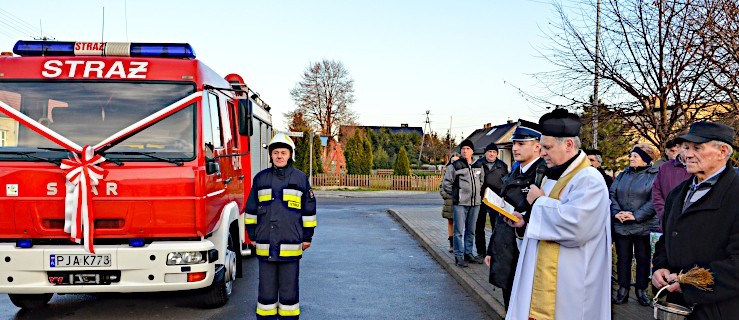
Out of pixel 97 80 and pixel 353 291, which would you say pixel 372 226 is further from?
pixel 97 80

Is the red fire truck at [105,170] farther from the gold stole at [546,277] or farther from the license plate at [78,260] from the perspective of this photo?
the gold stole at [546,277]

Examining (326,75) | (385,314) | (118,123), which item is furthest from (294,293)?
(326,75)

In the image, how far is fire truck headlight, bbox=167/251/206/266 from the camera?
17.8 ft

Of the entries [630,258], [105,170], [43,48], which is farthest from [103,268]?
[630,258]

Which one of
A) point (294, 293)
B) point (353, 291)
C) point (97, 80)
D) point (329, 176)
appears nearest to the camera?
point (294, 293)

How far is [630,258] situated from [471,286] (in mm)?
1891

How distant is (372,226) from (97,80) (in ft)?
34.8

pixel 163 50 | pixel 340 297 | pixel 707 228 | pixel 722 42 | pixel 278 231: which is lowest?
pixel 340 297

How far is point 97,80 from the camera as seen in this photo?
5.58 metres

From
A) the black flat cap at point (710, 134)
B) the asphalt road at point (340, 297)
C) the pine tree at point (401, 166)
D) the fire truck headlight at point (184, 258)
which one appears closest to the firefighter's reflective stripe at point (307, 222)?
the fire truck headlight at point (184, 258)

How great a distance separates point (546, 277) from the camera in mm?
3467

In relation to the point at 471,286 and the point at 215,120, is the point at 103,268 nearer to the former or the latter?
the point at 215,120

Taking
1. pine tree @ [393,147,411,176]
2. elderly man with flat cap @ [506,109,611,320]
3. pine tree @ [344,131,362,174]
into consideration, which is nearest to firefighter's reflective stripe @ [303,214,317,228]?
elderly man with flat cap @ [506,109,611,320]

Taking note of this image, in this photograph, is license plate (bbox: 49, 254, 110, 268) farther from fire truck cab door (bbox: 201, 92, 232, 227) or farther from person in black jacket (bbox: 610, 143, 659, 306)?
person in black jacket (bbox: 610, 143, 659, 306)
